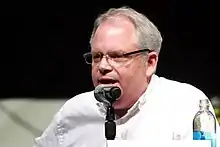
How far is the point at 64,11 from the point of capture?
2.79 metres

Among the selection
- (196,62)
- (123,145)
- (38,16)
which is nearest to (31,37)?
(38,16)

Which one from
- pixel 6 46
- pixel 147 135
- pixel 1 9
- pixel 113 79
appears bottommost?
pixel 147 135

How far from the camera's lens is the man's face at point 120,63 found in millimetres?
1471

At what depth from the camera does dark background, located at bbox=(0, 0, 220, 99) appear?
2.76 meters

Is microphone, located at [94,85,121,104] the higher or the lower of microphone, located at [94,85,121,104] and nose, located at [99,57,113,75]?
the lower

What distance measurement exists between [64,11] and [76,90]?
0.39m

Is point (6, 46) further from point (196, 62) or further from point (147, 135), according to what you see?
point (147, 135)

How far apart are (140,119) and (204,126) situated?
1.17 feet

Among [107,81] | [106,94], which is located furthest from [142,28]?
[106,94]

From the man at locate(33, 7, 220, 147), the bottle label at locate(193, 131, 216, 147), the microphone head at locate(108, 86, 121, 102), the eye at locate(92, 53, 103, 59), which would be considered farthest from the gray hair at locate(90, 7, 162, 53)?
the bottle label at locate(193, 131, 216, 147)

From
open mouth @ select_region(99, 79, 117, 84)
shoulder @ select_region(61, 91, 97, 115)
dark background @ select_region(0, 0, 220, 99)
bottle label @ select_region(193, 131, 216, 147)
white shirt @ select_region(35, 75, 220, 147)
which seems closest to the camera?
bottle label @ select_region(193, 131, 216, 147)

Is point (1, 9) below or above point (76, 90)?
above

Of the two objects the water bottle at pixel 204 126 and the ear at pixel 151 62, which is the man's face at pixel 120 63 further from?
the water bottle at pixel 204 126

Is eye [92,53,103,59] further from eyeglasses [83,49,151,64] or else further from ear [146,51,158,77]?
ear [146,51,158,77]
